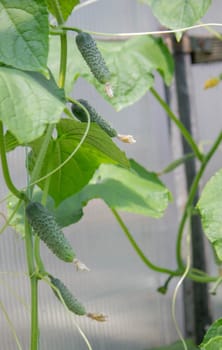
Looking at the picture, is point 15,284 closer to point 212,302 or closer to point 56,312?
point 56,312

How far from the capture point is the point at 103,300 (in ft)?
5.20

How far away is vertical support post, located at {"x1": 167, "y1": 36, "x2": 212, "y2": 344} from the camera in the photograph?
200cm

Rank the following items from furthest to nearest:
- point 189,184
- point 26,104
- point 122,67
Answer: point 189,184 → point 122,67 → point 26,104

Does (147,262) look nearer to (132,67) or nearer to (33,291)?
(132,67)

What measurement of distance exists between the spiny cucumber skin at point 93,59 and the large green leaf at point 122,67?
1.20ft

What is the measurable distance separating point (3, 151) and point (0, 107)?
0.49 feet

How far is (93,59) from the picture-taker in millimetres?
746

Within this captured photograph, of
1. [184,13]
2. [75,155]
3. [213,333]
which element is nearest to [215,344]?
[213,333]

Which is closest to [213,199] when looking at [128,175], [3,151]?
[3,151]

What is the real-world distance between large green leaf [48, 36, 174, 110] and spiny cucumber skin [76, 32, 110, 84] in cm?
37

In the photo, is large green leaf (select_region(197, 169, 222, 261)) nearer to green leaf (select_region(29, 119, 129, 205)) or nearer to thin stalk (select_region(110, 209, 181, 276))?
green leaf (select_region(29, 119, 129, 205))

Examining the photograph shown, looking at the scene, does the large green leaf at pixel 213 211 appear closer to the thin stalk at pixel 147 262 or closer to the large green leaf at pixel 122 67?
the large green leaf at pixel 122 67

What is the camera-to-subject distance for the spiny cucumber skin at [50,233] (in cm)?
71

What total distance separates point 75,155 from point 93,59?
0.24 metres
